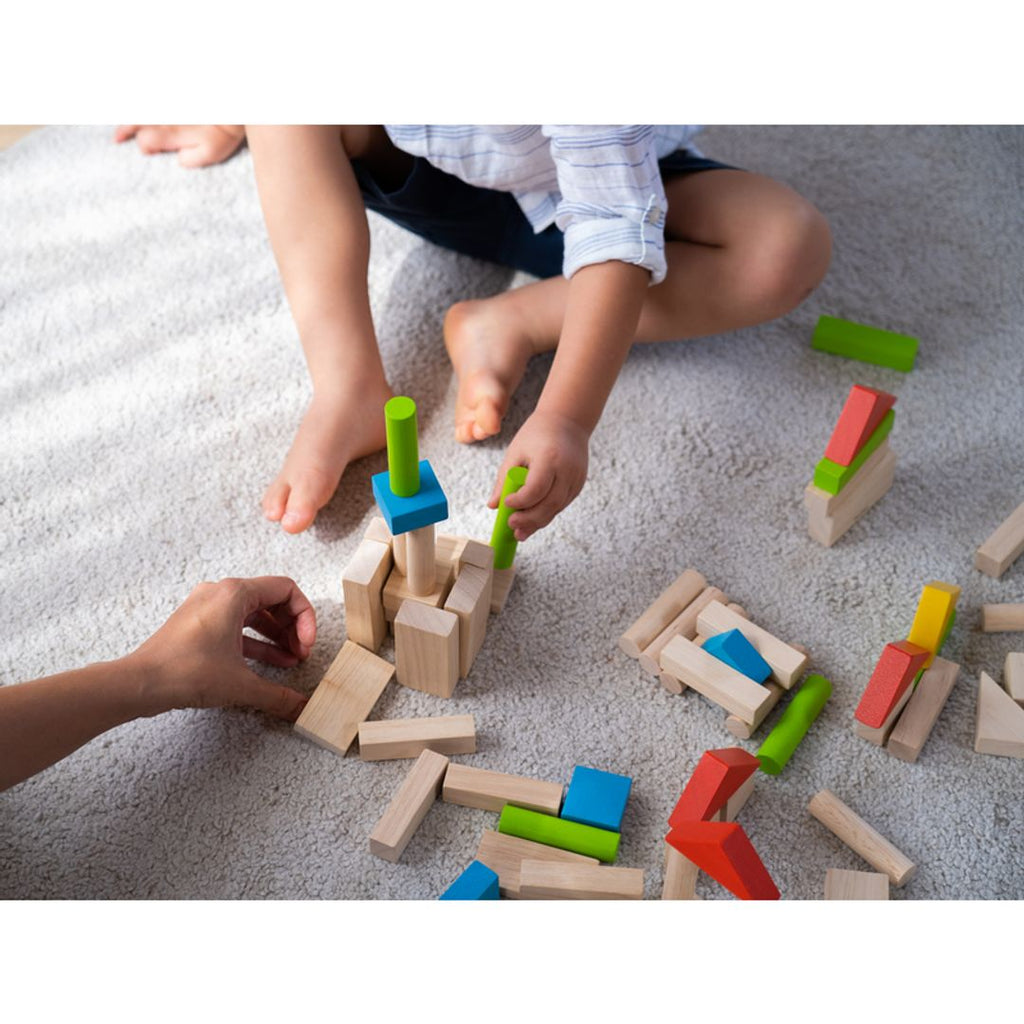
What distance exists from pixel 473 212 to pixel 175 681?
614 millimetres

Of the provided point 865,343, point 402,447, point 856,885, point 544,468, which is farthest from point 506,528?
point 865,343

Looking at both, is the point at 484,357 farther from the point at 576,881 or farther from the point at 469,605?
the point at 576,881

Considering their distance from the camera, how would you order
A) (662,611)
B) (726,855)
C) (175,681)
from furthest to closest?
(662,611), (175,681), (726,855)

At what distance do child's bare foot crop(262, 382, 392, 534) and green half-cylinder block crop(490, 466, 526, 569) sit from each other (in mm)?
173

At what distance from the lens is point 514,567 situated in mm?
1043

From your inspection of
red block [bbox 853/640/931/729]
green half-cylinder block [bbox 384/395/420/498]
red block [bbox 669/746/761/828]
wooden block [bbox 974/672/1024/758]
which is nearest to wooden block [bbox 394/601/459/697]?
green half-cylinder block [bbox 384/395/420/498]

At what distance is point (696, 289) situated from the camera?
1153mm

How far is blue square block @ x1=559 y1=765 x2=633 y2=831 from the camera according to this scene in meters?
0.86

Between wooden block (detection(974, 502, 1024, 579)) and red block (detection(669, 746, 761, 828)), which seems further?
wooden block (detection(974, 502, 1024, 579))

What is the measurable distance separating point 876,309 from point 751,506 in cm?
35

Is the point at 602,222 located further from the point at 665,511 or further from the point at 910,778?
the point at 910,778

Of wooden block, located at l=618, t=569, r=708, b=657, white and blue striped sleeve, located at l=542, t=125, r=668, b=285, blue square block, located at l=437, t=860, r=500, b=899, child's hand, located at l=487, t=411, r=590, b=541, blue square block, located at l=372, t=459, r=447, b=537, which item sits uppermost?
white and blue striped sleeve, located at l=542, t=125, r=668, b=285

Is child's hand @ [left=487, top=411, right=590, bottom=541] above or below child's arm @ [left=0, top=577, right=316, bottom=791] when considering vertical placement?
above

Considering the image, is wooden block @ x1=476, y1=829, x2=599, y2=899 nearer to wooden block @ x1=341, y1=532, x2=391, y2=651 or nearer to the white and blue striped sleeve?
wooden block @ x1=341, y1=532, x2=391, y2=651
